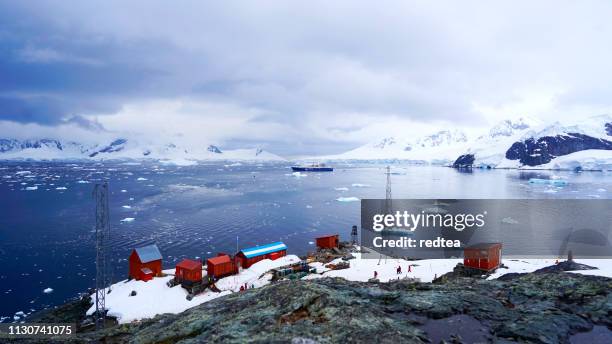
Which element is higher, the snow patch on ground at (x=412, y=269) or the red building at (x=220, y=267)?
the snow patch on ground at (x=412, y=269)

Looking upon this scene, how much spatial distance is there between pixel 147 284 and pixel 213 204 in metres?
54.3

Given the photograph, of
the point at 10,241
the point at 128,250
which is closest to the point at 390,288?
the point at 128,250

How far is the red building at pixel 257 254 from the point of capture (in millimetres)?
39828

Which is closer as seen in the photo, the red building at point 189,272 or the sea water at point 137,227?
the red building at point 189,272

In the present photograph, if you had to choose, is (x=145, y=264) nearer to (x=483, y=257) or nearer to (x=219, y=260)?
(x=219, y=260)

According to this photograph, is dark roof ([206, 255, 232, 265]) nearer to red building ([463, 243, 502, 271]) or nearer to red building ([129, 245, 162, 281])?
red building ([129, 245, 162, 281])

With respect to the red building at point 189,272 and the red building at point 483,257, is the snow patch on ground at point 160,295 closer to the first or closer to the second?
the red building at point 189,272

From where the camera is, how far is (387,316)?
605 cm

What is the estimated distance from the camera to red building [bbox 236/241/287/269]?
131ft

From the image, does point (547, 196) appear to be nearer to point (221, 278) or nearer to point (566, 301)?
point (221, 278)

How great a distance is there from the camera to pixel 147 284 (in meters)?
34.9

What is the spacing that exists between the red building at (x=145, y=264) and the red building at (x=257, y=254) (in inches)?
351

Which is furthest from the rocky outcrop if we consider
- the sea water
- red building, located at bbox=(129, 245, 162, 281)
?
the sea water

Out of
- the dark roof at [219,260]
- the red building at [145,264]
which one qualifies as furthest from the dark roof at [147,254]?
the dark roof at [219,260]
